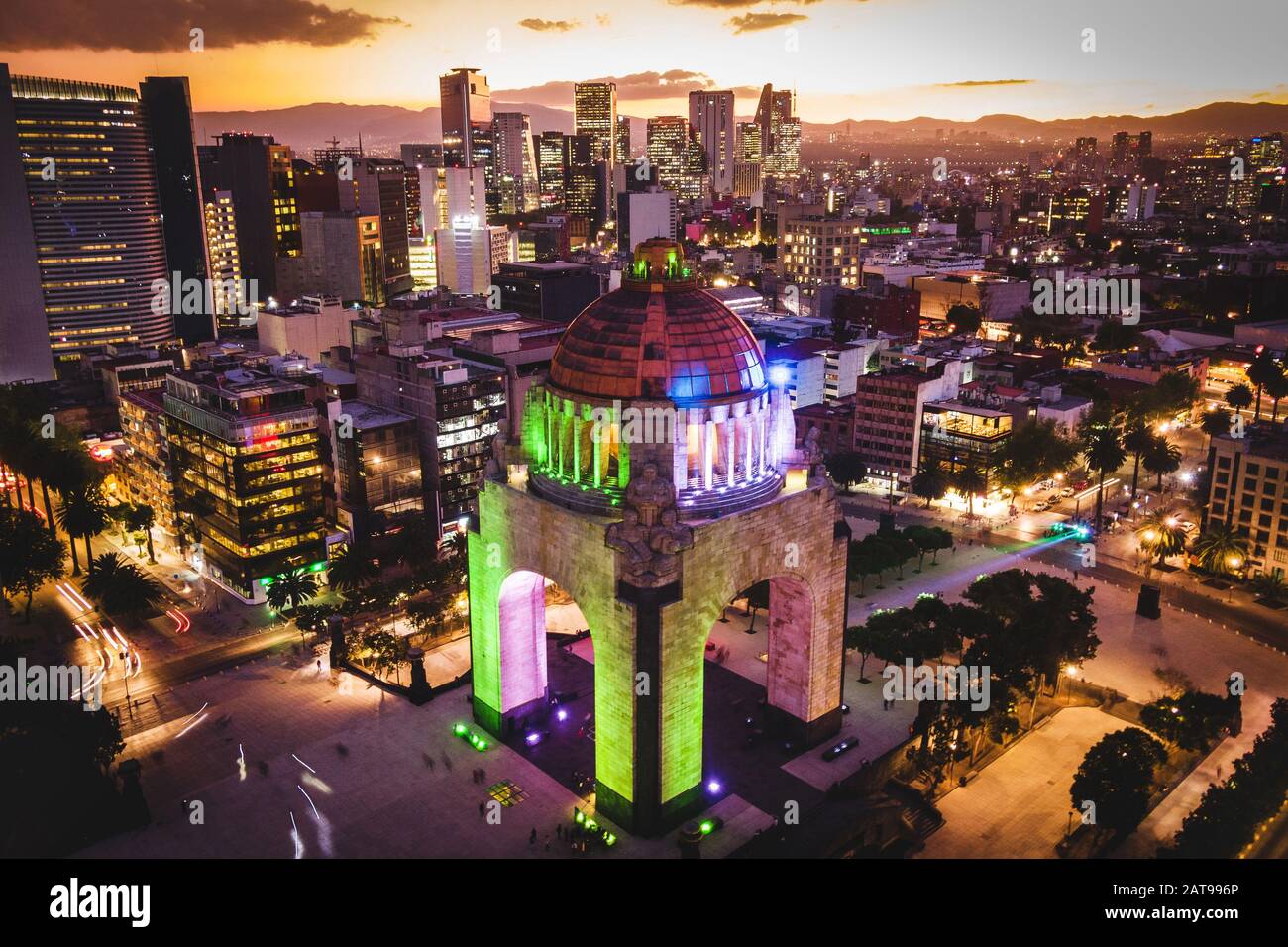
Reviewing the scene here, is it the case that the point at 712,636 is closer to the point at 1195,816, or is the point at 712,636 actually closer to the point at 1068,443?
the point at 1195,816

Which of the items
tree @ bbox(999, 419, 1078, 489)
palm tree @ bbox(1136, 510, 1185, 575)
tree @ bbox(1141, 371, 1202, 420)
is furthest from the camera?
tree @ bbox(1141, 371, 1202, 420)

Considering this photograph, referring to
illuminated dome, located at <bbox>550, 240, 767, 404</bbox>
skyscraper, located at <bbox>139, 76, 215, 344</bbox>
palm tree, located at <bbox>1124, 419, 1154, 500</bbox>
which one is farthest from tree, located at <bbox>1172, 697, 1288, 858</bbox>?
skyscraper, located at <bbox>139, 76, 215, 344</bbox>

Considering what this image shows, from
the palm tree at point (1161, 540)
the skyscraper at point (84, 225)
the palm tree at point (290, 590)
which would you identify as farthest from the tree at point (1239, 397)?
the skyscraper at point (84, 225)

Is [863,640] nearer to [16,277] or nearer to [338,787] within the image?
[338,787]

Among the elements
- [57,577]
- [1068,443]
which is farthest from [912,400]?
[57,577]

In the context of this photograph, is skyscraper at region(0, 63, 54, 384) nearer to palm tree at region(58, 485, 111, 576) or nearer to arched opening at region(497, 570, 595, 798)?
palm tree at region(58, 485, 111, 576)

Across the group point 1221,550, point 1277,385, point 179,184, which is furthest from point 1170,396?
point 179,184
